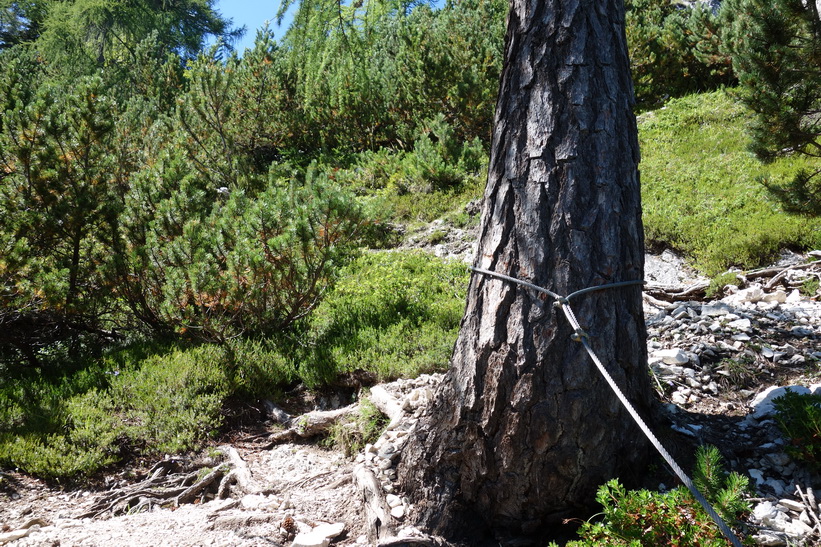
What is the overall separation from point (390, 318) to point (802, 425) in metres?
3.52

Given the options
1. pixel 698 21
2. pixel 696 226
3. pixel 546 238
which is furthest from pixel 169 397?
pixel 698 21

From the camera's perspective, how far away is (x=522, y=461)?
234 cm

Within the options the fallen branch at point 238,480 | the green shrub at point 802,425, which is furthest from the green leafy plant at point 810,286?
the fallen branch at point 238,480

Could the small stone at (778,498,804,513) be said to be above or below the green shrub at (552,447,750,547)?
below

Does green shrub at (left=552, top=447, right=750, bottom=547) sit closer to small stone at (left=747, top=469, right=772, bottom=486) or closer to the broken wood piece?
small stone at (left=747, top=469, right=772, bottom=486)

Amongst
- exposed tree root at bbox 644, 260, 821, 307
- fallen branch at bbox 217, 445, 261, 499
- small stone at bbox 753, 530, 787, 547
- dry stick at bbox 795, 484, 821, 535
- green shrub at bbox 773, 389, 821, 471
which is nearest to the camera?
small stone at bbox 753, 530, 787, 547

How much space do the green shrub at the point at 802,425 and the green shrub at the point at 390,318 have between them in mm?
2333

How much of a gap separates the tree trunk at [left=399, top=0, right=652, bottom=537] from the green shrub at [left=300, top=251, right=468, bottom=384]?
6.47 ft

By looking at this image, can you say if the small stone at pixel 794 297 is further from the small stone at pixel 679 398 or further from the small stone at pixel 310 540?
the small stone at pixel 310 540

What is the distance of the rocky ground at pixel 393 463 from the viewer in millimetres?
2461

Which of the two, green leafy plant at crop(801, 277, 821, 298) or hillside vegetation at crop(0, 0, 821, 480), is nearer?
hillside vegetation at crop(0, 0, 821, 480)

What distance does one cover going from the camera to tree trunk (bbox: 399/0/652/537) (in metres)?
2.30

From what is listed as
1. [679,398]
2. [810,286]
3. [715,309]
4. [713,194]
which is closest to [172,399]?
[679,398]

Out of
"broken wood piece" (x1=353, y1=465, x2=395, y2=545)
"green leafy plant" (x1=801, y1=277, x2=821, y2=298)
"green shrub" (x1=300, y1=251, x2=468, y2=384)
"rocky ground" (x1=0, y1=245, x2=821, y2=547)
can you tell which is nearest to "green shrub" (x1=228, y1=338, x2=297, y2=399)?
"green shrub" (x1=300, y1=251, x2=468, y2=384)
